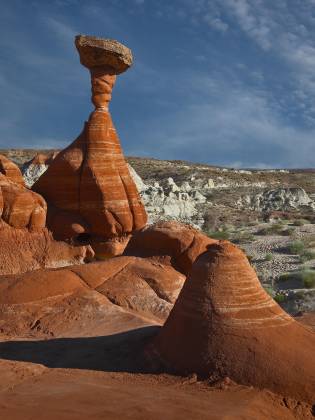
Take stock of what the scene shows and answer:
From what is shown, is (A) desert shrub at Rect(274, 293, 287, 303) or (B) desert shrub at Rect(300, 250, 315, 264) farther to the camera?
(B) desert shrub at Rect(300, 250, 315, 264)

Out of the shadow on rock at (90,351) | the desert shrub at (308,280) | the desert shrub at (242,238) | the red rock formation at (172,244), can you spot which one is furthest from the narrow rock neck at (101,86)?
the desert shrub at (242,238)

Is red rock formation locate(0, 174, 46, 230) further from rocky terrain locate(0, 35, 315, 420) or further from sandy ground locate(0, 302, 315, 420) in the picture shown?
sandy ground locate(0, 302, 315, 420)

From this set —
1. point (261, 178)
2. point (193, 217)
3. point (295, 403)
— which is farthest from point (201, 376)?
point (261, 178)

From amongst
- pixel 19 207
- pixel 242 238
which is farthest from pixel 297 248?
pixel 19 207

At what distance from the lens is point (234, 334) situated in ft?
20.6

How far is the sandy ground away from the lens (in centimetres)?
502

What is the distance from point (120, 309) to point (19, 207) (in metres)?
5.26

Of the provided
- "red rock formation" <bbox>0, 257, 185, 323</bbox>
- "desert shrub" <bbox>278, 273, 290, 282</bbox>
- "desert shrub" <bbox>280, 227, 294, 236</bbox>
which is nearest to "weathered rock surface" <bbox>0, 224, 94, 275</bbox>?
"red rock formation" <bbox>0, 257, 185, 323</bbox>

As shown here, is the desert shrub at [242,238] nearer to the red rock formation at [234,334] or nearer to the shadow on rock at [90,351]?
the shadow on rock at [90,351]

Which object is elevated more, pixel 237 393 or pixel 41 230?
pixel 41 230

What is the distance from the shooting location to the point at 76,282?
10.0m

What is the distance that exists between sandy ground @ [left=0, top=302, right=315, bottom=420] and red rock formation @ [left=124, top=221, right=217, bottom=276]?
376 centimetres

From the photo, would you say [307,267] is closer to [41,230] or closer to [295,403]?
[41,230]

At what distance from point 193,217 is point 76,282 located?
29.5 meters
